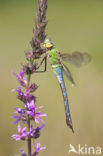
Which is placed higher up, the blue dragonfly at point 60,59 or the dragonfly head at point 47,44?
the dragonfly head at point 47,44

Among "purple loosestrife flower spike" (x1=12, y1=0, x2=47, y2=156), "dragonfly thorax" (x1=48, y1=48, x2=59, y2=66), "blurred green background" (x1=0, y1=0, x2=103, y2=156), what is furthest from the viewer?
"blurred green background" (x1=0, y1=0, x2=103, y2=156)

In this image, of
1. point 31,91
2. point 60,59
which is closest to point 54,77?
point 60,59

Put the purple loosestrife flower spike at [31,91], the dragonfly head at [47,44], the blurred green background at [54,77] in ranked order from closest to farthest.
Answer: the purple loosestrife flower spike at [31,91], the dragonfly head at [47,44], the blurred green background at [54,77]

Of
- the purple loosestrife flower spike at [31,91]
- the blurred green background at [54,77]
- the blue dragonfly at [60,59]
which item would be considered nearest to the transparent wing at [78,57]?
the blue dragonfly at [60,59]

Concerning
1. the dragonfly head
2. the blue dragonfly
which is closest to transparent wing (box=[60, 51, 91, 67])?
the blue dragonfly

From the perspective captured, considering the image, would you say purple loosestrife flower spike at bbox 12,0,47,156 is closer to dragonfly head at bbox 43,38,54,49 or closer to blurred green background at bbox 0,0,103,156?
dragonfly head at bbox 43,38,54,49

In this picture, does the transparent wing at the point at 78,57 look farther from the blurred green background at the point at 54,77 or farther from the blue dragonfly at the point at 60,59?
the blurred green background at the point at 54,77

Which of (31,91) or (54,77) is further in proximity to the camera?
(54,77)

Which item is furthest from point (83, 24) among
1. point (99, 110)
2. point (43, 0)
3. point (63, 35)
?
point (43, 0)

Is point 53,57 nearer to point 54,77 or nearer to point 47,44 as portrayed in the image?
point 47,44
